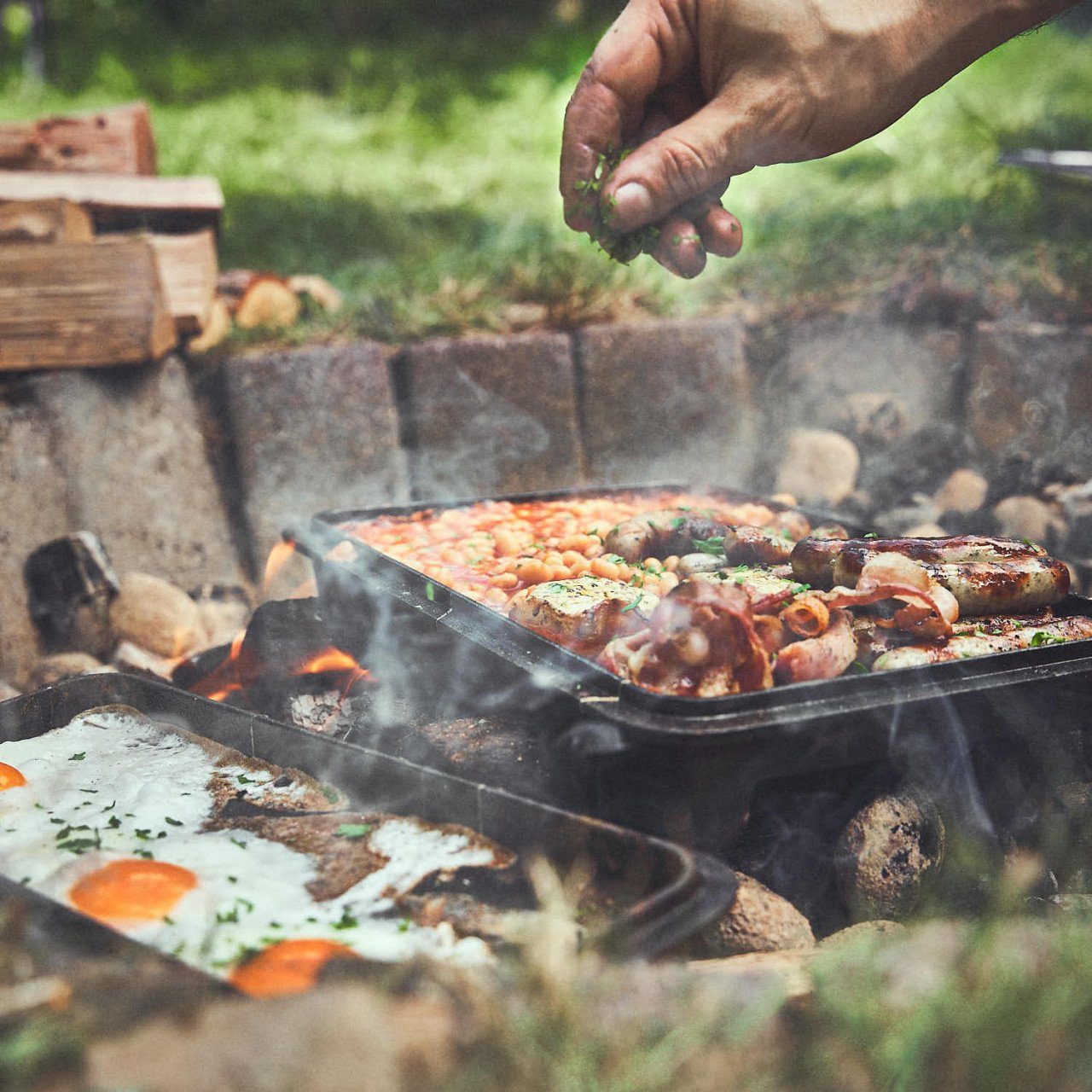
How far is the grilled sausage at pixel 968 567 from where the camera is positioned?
2750mm

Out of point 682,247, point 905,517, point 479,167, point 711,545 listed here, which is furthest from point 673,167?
point 479,167

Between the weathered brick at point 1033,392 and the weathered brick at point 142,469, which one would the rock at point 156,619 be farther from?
the weathered brick at point 1033,392

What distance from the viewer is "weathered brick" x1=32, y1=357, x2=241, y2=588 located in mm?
4656

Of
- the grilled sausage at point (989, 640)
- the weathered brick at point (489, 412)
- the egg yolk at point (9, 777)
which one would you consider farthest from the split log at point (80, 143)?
the grilled sausage at point (989, 640)

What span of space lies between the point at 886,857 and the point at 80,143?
5.01m

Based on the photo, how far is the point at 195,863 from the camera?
83.1 inches

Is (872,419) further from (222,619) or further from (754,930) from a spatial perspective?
(754,930)

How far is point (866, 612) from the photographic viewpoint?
8.91 feet

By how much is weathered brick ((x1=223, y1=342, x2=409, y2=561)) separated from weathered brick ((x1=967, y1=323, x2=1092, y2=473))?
2.88m

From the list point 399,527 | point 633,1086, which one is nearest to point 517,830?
point 633,1086

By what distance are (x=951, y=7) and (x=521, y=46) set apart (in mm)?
9028

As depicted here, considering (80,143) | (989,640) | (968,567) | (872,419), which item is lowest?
(989,640)

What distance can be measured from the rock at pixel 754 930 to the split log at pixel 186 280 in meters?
3.67

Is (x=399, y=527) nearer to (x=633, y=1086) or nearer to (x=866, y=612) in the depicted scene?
(x=866, y=612)
